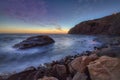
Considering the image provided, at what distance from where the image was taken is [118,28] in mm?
82938

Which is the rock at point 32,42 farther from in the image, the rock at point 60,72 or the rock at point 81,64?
the rock at point 81,64

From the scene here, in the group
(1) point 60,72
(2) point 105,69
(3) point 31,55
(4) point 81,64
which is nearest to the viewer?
(2) point 105,69

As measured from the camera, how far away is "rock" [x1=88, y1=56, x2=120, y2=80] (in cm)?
670

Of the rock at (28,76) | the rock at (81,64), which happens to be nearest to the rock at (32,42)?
the rock at (28,76)

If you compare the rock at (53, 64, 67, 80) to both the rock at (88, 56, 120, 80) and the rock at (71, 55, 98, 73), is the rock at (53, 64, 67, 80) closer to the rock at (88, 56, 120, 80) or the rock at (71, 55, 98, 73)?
the rock at (71, 55, 98, 73)

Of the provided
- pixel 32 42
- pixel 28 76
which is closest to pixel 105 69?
pixel 28 76

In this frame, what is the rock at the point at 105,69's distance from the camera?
6.70 m

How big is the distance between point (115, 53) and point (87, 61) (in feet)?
5.40

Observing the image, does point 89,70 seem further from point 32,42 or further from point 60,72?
point 32,42

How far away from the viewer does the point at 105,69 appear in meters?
6.86

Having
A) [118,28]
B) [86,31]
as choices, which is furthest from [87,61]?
[86,31]

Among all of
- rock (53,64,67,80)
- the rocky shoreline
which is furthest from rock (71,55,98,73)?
rock (53,64,67,80)

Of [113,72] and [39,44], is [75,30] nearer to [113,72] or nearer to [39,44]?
[39,44]

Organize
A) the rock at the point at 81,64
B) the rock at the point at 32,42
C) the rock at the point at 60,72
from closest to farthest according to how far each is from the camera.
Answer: the rock at the point at 81,64 < the rock at the point at 60,72 < the rock at the point at 32,42
